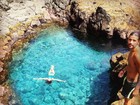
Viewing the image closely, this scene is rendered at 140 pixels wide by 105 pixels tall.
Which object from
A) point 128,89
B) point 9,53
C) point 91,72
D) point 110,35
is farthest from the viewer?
point 110,35

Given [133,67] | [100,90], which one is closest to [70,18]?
[100,90]

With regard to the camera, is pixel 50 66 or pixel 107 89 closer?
pixel 107 89

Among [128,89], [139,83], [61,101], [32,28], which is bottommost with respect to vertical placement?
[61,101]

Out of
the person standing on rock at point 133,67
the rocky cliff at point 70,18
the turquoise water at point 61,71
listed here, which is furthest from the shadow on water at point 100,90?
the person standing on rock at point 133,67

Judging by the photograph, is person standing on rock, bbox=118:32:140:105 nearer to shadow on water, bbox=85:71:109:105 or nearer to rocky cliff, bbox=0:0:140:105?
shadow on water, bbox=85:71:109:105

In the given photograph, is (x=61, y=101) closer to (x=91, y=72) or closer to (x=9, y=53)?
(x=91, y=72)

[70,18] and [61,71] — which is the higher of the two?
[70,18]

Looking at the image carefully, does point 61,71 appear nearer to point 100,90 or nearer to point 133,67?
point 100,90

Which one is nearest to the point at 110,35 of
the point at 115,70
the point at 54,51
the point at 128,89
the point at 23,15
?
the point at 54,51
